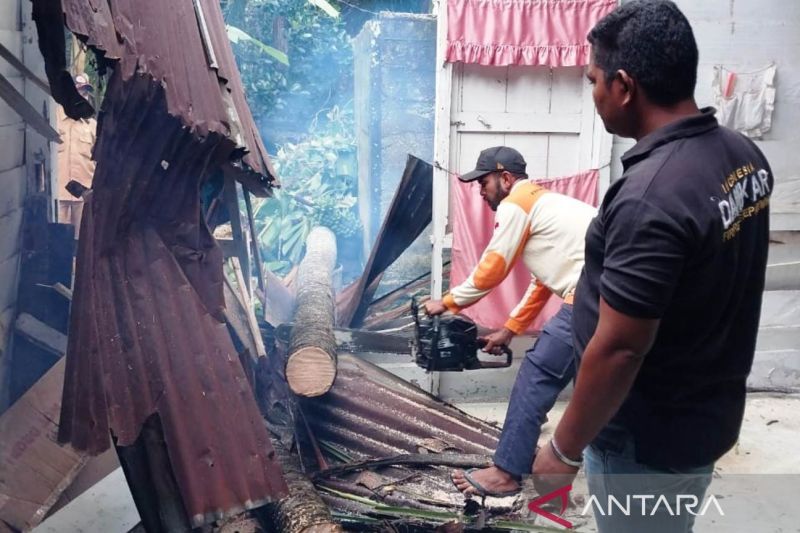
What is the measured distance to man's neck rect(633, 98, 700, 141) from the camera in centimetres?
187

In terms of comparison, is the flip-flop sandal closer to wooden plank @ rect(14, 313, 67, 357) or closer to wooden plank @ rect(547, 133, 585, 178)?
wooden plank @ rect(14, 313, 67, 357)

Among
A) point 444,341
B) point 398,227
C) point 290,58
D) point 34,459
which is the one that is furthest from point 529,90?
point 290,58

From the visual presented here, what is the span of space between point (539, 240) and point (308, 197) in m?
6.98

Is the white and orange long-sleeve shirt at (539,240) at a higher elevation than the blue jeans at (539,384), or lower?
higher

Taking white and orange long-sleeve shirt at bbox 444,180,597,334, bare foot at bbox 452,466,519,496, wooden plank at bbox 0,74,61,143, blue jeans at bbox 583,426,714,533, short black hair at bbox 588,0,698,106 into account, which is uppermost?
short black hair at bbox 588,0,698,106

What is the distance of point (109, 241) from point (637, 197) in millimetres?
1993

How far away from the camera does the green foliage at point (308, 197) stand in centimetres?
954

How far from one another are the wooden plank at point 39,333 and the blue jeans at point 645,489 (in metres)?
3.48

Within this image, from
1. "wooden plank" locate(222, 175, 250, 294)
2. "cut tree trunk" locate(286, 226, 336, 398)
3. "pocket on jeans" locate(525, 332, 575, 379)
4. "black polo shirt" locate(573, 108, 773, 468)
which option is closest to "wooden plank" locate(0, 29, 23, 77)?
"wooden plank" locate(222, 175, 250, 294)

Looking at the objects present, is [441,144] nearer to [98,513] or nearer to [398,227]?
[398,227]

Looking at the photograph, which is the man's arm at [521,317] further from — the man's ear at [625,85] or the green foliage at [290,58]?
the green foliage at [290,58]

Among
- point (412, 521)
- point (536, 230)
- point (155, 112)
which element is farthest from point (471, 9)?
point (412, 521)

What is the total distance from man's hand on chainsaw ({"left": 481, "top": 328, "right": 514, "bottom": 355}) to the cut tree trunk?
94 centimetres

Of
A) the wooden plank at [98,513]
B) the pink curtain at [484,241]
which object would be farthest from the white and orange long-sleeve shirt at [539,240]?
the wooden plank at [98,513]
